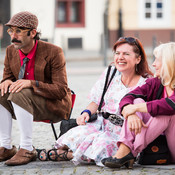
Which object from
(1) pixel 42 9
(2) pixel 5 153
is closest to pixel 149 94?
(2) pixel 5 153

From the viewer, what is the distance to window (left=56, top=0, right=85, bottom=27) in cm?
2743

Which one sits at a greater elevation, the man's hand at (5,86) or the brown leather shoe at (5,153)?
the man's hand at (5,86)

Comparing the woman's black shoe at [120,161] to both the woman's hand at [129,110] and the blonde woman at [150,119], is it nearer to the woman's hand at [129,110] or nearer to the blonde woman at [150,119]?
the blonde woman at [150,119]

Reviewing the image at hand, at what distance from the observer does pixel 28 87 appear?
4195 mm

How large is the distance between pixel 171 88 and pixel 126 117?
17.5 inches

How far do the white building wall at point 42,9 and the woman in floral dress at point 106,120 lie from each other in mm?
21531

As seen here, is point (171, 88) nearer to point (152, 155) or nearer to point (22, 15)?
point (152, 155)

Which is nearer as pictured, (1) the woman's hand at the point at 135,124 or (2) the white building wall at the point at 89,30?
(1) the woman's hand at the point at 135,124

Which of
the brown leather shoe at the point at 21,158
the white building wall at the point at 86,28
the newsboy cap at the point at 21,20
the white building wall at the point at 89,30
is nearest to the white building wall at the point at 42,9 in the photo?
the white building wall at the point at 86,28

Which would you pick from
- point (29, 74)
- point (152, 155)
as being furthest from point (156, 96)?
point (29, 74)

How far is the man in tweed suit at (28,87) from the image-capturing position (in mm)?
4082

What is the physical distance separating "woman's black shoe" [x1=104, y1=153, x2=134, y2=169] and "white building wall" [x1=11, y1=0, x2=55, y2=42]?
22162 millimetres

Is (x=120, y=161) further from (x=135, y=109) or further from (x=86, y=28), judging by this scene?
(x=86, y=28)

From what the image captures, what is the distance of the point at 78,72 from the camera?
13703 mm
